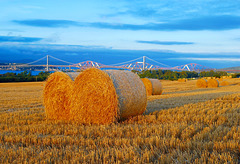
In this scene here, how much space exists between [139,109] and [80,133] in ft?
7.71

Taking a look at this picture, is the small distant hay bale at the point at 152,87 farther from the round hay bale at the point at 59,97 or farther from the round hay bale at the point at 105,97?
the round hay bale at the point at 59,97

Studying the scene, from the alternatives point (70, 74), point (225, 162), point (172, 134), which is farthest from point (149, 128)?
point (70, 74)

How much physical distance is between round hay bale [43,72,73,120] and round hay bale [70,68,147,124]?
314 millimetres

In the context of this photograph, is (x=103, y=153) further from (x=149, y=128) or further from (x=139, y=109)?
(x=139, y=109)

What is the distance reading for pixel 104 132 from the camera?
5000 millimetres

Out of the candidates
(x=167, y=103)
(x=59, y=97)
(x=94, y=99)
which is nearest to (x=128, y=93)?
(x=94, y=99)

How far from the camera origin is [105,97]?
6469 millimetres

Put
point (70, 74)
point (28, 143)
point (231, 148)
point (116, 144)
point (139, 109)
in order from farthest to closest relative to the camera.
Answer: point (70, 74)
point (139, 109)
point (28, 143)
point (116, 144)
point (231, 148)

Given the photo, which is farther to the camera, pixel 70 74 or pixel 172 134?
pixel 70 74

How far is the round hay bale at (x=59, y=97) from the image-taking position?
287 inches

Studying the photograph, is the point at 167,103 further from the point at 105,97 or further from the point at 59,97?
the point at 59,97

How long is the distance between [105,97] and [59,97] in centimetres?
170

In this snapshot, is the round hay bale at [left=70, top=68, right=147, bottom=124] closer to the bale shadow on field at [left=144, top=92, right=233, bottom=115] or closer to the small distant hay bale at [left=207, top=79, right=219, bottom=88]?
the bale shadow on field at [left=144, top=92, right=233, bottom=115]

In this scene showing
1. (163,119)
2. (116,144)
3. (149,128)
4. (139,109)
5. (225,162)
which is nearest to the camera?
(225,162)
